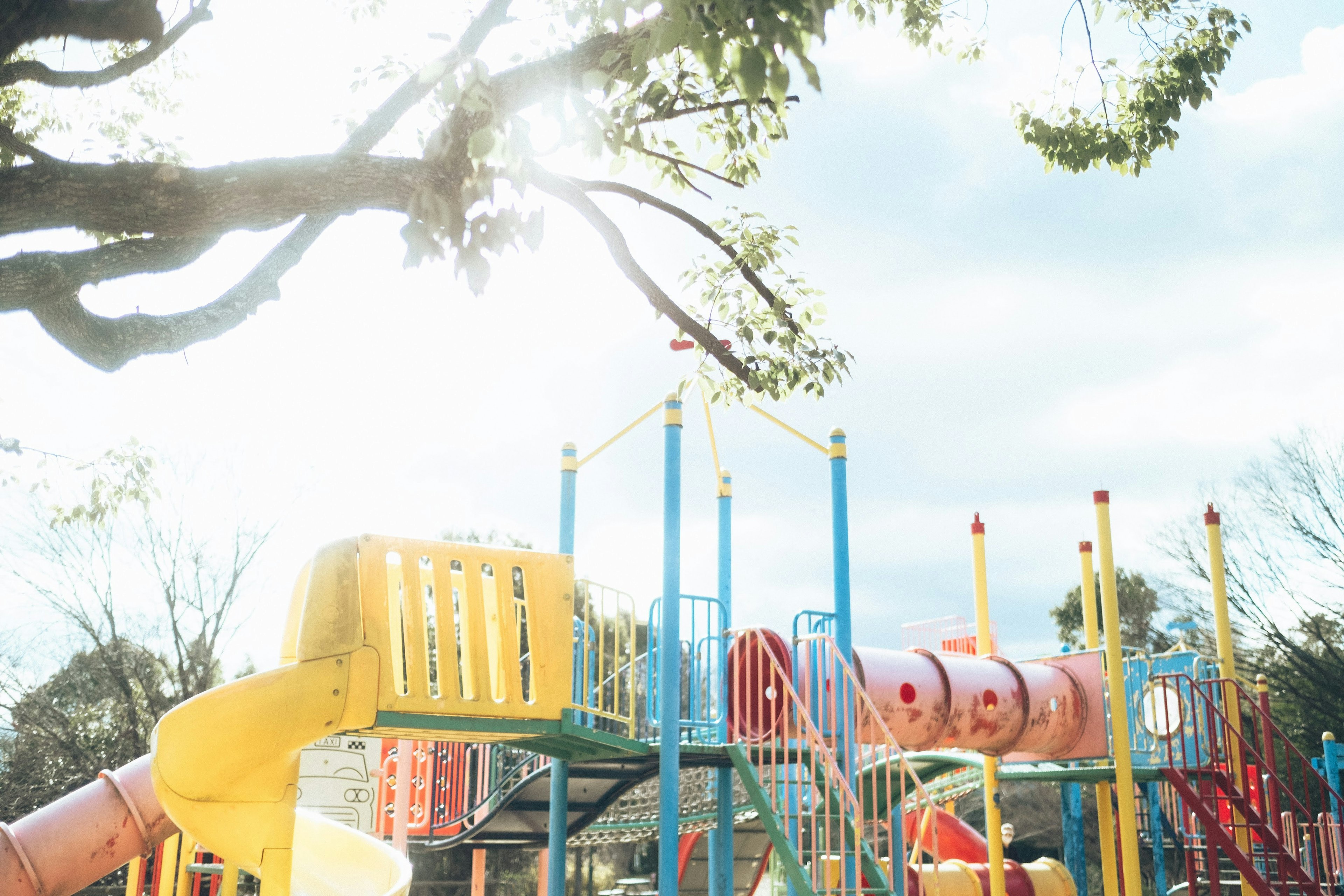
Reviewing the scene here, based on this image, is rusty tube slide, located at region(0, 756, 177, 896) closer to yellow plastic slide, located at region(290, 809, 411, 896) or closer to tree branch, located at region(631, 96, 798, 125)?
yellow plastic slide, located at region(290, 809, 411, 896)

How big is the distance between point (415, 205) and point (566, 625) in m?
3.72

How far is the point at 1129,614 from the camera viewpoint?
36.1 meters

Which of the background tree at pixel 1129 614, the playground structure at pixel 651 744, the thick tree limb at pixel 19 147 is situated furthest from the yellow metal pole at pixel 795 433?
the background tree at pixel 1129 614

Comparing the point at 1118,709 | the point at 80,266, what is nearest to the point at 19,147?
the point at 80,266

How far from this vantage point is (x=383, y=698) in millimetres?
6777

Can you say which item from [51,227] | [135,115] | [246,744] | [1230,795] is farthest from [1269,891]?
[135,115]

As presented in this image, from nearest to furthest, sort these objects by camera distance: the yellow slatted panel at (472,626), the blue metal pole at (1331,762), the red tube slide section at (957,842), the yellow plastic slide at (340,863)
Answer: the yellow slatted panel at (472,626), the yellow plastic slide at (340,863), the red tube slide section at (957,842), the blue metal pole at (1331,762)

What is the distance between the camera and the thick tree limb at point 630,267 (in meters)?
6.60

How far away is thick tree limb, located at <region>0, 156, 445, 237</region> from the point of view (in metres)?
4.62

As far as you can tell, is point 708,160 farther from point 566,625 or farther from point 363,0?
point 363,0

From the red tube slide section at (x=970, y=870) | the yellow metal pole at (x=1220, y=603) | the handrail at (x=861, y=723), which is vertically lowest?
the red tube slide section at (x=970, y=870)

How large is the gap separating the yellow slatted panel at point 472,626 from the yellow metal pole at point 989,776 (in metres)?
6.32

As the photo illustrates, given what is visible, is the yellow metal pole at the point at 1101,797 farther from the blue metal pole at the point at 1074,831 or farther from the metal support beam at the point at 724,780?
the metal support beam at the point at 724,780

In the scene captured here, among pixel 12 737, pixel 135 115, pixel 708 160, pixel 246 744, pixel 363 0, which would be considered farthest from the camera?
pixel 12 737
